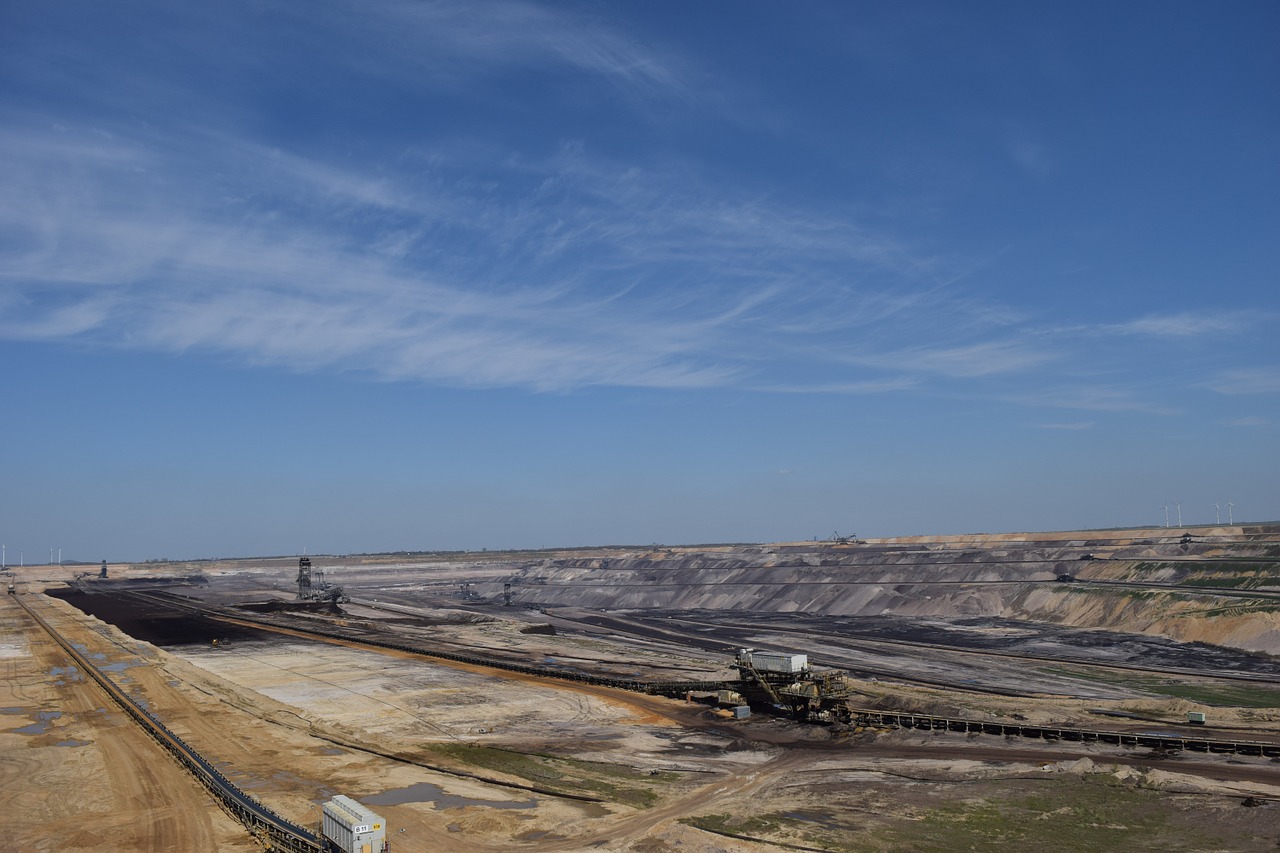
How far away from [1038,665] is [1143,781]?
4280cm

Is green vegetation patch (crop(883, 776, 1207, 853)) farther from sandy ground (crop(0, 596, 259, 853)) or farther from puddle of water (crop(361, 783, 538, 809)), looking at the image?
sandy ground (crop(0, 596, 259, 853))

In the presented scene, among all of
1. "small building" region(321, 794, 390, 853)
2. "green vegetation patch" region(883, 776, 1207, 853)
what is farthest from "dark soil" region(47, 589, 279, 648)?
"green vegetation patch" region(883, 776, 1207, 853)

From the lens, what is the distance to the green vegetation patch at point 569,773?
37656 millimetres

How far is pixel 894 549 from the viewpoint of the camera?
183 metres

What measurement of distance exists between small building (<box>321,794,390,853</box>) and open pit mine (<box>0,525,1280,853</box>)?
0.13 m

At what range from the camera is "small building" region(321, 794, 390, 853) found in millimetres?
25719

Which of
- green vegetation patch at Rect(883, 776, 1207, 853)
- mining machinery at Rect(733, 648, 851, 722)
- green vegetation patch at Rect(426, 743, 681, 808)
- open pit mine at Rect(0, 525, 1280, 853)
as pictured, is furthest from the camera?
mining machinery at Rect(733, 648, 851, 722)

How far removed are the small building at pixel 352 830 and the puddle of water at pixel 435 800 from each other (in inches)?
329

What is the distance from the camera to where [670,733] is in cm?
5094

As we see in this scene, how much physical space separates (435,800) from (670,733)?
18467 millimetres

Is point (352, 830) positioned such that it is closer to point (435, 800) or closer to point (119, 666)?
point (435, 800)

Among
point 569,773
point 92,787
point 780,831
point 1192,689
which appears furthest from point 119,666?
point 1192,689

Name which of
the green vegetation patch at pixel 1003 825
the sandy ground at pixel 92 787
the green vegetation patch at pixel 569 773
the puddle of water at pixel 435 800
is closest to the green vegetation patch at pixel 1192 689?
the green vegetation patch at pixel 1003 825

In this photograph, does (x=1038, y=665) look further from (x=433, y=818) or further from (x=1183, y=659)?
(x=433, y=818)
